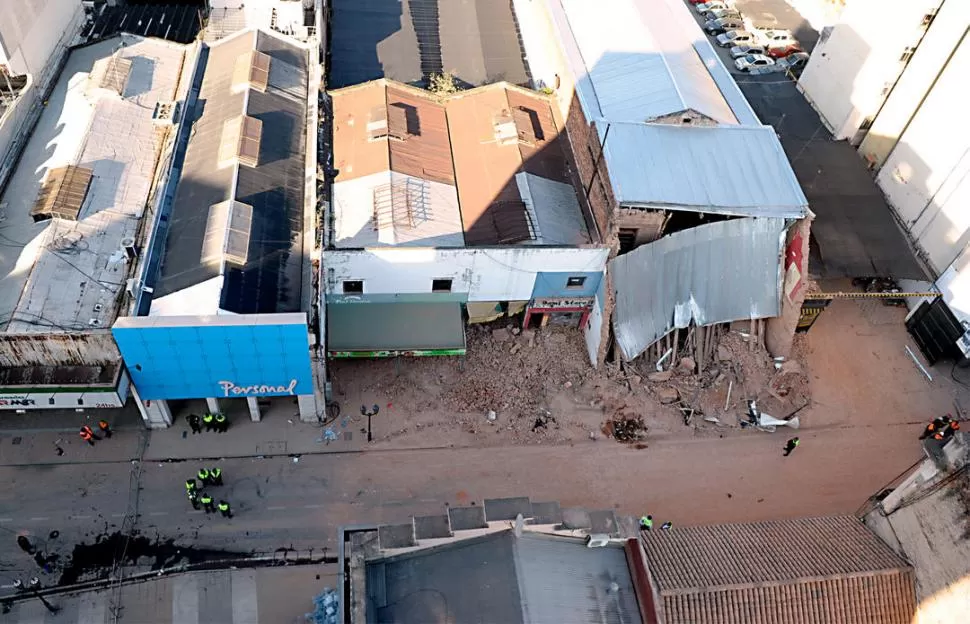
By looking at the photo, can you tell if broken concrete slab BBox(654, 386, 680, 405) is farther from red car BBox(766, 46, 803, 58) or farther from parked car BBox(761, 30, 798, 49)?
parked car BBox(761, 30, 798, 49)

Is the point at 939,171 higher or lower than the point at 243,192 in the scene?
higher

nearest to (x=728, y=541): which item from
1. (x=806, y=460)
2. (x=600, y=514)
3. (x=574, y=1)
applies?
(x=600, y=514)

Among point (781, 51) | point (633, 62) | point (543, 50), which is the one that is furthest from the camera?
point (781, 51)

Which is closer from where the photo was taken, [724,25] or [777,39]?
[777,39]

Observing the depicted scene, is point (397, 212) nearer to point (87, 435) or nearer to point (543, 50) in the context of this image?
point (87, 435)

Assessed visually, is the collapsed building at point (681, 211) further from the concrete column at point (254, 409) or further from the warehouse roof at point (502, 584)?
the concrete column at point (254, 409)

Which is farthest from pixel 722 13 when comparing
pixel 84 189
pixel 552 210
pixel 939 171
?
pixel 84 189
